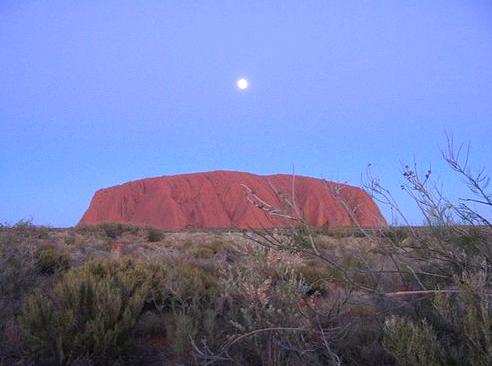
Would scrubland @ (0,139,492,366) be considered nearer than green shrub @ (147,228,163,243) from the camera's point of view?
Yes

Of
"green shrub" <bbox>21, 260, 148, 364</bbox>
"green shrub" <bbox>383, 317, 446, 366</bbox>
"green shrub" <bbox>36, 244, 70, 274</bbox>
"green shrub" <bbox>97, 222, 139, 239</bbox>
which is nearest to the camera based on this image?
"green shrub" <bbox>383, 317, 446, 366</bbox>

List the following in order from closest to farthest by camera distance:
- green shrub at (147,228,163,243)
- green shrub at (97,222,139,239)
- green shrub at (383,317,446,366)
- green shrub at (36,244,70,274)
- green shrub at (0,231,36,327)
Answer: green shrub at (383,317,446,366), green shrub at (0,231,36,327), green shrub at (36,244,70,274), green shrub at (147,228,163,243), green shrub at (97,222,139,239)

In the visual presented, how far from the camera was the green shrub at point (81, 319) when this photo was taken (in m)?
3.85

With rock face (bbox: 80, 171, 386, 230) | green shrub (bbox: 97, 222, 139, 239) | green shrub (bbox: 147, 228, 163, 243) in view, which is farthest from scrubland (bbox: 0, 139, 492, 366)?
rock face (bbox: 80, 171, 386, 230)

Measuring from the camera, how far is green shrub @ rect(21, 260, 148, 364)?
3.85 meters

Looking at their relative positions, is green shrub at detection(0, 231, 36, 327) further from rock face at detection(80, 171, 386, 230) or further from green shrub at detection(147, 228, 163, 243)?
rock face at detection(80, 171, 386, 230)

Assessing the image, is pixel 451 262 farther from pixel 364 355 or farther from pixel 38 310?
pixel 38 310

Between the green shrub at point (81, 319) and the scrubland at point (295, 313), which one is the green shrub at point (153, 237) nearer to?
the scrubland at point (295, 313)

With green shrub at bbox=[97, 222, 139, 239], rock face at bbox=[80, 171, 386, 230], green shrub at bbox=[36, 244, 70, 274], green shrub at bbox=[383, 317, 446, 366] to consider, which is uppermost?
rock face at bbox=[80, 171, 386, 230]

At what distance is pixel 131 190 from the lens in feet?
246

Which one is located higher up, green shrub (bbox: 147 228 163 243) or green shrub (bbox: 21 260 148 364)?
green shrub (bbox: 147 228 163 243)

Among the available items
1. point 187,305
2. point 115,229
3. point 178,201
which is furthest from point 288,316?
point 178,201

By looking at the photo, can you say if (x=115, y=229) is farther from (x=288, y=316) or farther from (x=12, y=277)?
(x=288, y=316)

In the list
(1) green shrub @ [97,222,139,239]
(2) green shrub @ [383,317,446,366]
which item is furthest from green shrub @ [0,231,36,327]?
(1) green shrub @ [97,222,139,239]
